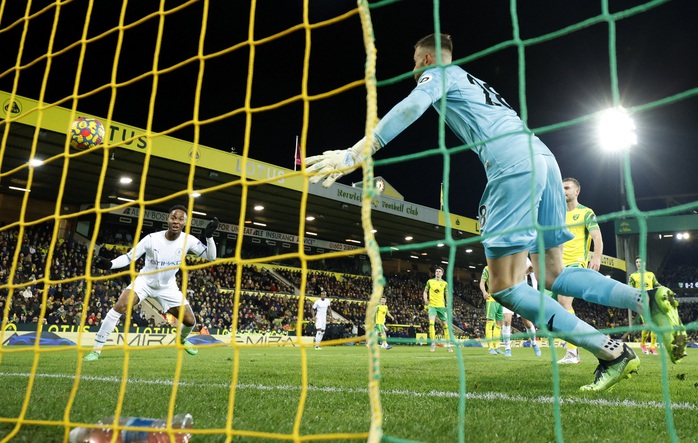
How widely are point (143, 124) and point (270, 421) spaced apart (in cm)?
1624

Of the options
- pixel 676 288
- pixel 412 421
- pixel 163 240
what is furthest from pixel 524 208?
pixel 676 288

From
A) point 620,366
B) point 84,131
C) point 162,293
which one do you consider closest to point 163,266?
point 162,293

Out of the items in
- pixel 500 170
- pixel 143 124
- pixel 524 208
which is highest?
pixel 143 124

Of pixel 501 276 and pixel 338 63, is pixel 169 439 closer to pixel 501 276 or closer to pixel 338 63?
pixel 501 276

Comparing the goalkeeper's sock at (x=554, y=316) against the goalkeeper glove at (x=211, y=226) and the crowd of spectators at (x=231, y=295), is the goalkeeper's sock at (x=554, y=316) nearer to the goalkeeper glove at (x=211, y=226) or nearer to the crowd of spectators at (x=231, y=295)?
the goalkeeper glove at (x=211, y=226)

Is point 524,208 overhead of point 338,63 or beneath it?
beneath

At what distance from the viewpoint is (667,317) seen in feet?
8.55

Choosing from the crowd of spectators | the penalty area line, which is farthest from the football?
the penalty area line

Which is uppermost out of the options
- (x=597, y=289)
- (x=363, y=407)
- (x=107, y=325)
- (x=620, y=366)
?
(x=597, y=289)

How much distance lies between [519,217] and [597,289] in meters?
0.66

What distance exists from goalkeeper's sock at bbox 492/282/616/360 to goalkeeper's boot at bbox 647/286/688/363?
275 mm

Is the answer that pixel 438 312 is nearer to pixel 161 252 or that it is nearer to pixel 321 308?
pixel 321 308

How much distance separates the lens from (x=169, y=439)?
201cm

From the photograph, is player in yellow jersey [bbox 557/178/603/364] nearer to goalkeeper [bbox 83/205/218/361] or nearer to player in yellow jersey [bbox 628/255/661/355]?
player in yellow jersey [bbox 628/255/661/355]
